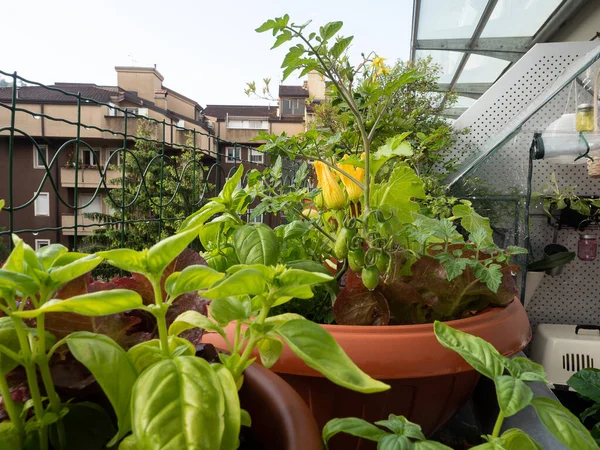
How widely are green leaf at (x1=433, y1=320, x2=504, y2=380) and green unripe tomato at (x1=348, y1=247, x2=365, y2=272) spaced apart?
0.12 m

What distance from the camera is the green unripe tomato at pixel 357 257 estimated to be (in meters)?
0.40

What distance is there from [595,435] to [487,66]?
4051 mm

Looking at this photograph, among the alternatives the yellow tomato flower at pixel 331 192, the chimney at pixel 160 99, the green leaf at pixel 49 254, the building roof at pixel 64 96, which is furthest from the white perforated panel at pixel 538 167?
the chimney at pixel 160 99

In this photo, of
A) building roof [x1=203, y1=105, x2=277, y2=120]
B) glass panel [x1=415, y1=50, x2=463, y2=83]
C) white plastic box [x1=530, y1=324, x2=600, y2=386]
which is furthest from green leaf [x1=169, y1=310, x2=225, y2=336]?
building roof [x1=203, y1=105, x2=277, y2=120]

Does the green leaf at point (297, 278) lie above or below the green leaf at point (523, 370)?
above

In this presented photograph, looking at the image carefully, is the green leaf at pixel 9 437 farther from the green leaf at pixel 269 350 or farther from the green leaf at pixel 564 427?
the green leaf at pixel 564 427

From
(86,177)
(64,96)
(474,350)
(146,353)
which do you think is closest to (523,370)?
(474,350)

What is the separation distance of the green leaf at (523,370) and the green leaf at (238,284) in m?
0.17

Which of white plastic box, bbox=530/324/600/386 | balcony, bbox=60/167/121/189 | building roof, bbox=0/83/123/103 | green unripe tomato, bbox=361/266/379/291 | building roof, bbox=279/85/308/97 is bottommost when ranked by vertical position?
white plastic box, bbox=530/324/600/386

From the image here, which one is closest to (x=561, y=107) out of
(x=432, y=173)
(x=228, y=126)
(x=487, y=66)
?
(x=432, y=173)

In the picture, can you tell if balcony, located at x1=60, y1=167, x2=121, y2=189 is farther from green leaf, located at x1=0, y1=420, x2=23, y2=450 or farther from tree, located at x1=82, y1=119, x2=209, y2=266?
green leaf, located at x1=0, y1=420, x2=23, y2=450

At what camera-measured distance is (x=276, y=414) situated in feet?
0.83

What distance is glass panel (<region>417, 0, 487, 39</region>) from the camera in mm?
2777

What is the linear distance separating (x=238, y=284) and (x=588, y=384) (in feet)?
2.47
